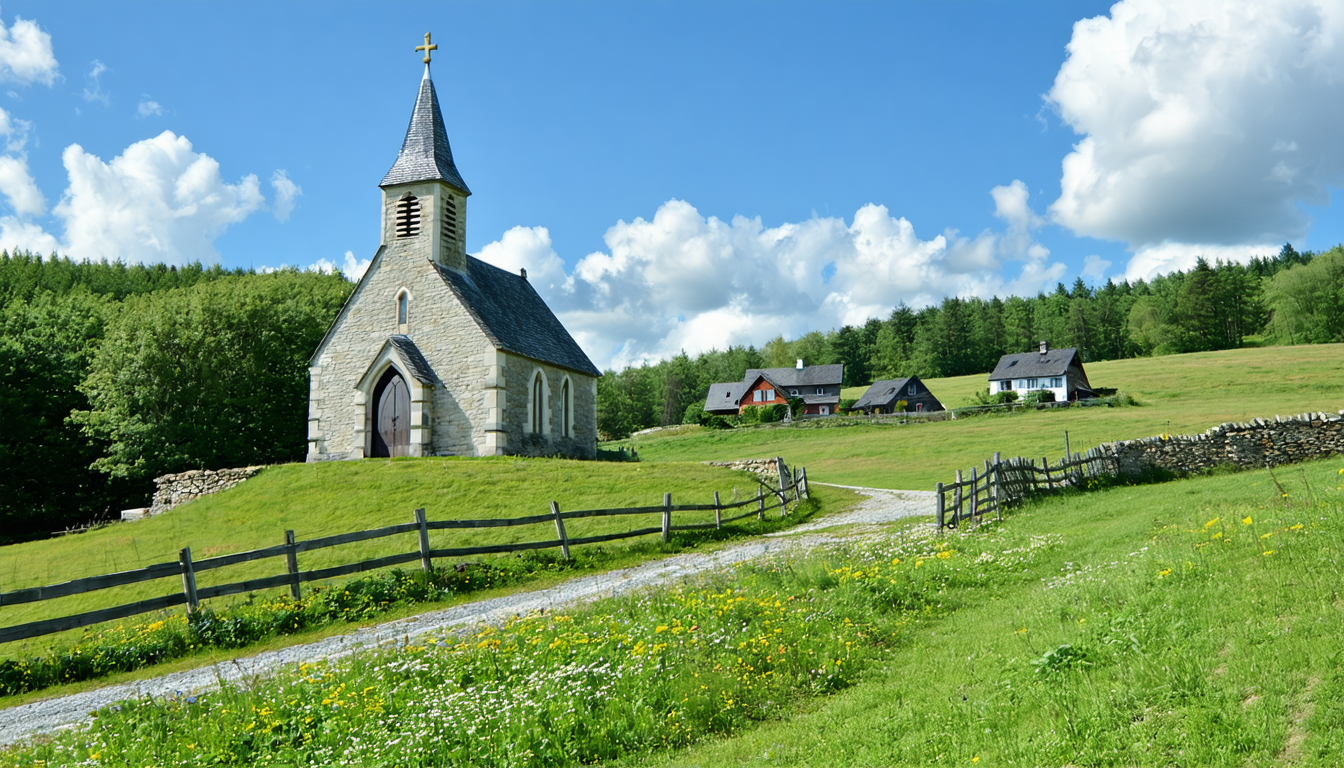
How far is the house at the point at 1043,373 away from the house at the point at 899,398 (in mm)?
7354

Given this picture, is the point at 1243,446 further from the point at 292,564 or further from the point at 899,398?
the point at 899,398

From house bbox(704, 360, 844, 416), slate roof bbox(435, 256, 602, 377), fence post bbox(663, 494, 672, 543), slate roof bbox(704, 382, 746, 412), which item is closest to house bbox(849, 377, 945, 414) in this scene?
house bbox(704, 360, 844, 416)

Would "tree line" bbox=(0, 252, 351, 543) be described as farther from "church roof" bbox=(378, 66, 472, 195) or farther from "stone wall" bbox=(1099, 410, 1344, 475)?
"stone wall" bbox=(1099, 410, 1344, 475)

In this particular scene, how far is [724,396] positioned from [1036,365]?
34479 millimetres

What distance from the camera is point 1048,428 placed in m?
47.3

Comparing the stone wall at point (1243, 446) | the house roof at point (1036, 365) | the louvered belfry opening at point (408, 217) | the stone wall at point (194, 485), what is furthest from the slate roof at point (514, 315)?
the house roof at point (1036, 365)

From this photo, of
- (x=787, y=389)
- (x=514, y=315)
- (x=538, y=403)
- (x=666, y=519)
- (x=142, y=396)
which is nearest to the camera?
(x=666, y=519)

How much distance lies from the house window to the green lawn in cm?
497

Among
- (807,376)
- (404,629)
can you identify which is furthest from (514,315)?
(807,376)

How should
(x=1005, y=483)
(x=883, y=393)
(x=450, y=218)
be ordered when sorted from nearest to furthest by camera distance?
1. (x=1005, y=483)
2. (x=450, y=218)
3. (x=883, y=393)

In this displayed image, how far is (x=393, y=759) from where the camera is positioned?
21.9ft

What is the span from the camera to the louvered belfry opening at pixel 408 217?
34219 mm

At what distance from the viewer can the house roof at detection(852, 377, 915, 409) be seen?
85188mm

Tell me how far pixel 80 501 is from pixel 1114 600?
1925 inches
